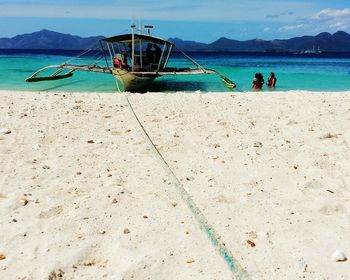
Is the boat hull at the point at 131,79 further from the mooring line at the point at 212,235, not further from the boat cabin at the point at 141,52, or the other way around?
the mooring line at the point at 212,235

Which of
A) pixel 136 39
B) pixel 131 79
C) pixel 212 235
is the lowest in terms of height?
pixel 212 235

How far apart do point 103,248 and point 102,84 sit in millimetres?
17787

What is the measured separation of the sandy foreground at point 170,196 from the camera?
3.37m

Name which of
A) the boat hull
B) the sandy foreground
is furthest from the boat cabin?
the sandy foreground

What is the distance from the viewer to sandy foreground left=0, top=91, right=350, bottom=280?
337 centimetres

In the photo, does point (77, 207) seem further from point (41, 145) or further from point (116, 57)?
point (116, 57)

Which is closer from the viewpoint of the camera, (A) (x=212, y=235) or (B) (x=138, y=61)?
(A) (x=212, y=235)

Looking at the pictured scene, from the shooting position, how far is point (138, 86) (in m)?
16.0

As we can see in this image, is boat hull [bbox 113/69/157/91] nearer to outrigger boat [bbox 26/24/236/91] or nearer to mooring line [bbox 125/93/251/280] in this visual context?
outrigger boat [bbox 26/24/236/91]

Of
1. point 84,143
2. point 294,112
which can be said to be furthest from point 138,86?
point 84,143

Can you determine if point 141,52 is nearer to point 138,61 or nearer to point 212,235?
point 138,61

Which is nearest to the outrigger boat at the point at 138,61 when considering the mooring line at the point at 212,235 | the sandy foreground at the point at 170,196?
the sandy foreground at the point at 170,196

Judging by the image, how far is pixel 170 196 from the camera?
4.68 m

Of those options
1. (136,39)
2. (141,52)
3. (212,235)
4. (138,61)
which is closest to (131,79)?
(141,52)
